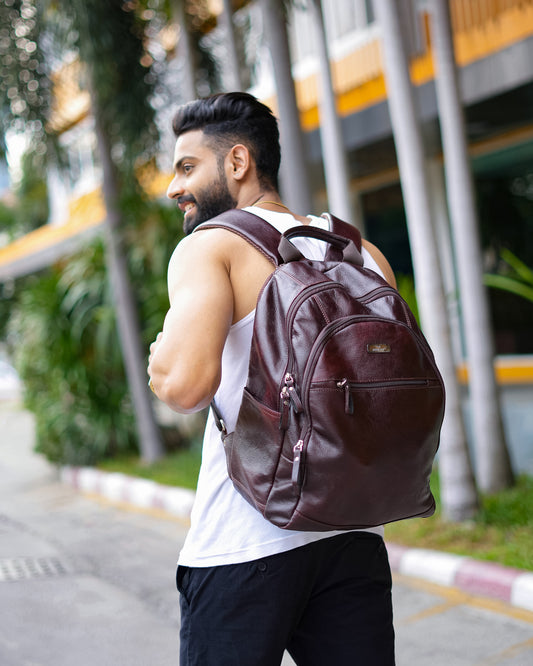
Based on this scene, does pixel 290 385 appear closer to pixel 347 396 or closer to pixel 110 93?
pixel 347 396

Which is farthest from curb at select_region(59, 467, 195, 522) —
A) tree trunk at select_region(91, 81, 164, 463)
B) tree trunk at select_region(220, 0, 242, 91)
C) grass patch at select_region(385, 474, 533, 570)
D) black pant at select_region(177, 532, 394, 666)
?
black pant at select_region(177, 532, 394, 666)

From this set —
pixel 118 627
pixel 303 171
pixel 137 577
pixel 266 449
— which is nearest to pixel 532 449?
pixel 303 171

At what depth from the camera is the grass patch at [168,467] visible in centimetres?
760

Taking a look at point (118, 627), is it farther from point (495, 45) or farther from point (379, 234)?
point (379, 234)

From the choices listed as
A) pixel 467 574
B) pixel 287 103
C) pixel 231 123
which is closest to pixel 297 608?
pixel 231 123

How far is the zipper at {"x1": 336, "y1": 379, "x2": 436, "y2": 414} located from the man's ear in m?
0.53

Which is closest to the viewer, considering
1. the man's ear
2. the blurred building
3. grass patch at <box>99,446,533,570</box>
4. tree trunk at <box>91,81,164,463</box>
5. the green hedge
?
the man's ear

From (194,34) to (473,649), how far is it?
6442mm

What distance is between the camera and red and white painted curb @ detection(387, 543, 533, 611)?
3.92m

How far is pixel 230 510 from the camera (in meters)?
1.53

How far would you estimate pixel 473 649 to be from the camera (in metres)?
3.51

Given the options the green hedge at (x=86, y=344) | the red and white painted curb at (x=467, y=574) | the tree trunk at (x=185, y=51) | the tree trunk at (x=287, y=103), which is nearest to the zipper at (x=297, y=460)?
the red and white painted curb at (x=467, y=574)

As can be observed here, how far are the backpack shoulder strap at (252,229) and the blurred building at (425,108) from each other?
573cm

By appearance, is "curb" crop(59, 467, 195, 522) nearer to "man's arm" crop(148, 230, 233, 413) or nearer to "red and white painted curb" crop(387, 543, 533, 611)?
"red and white painted curb" crop(387, 543, 533, 611)
